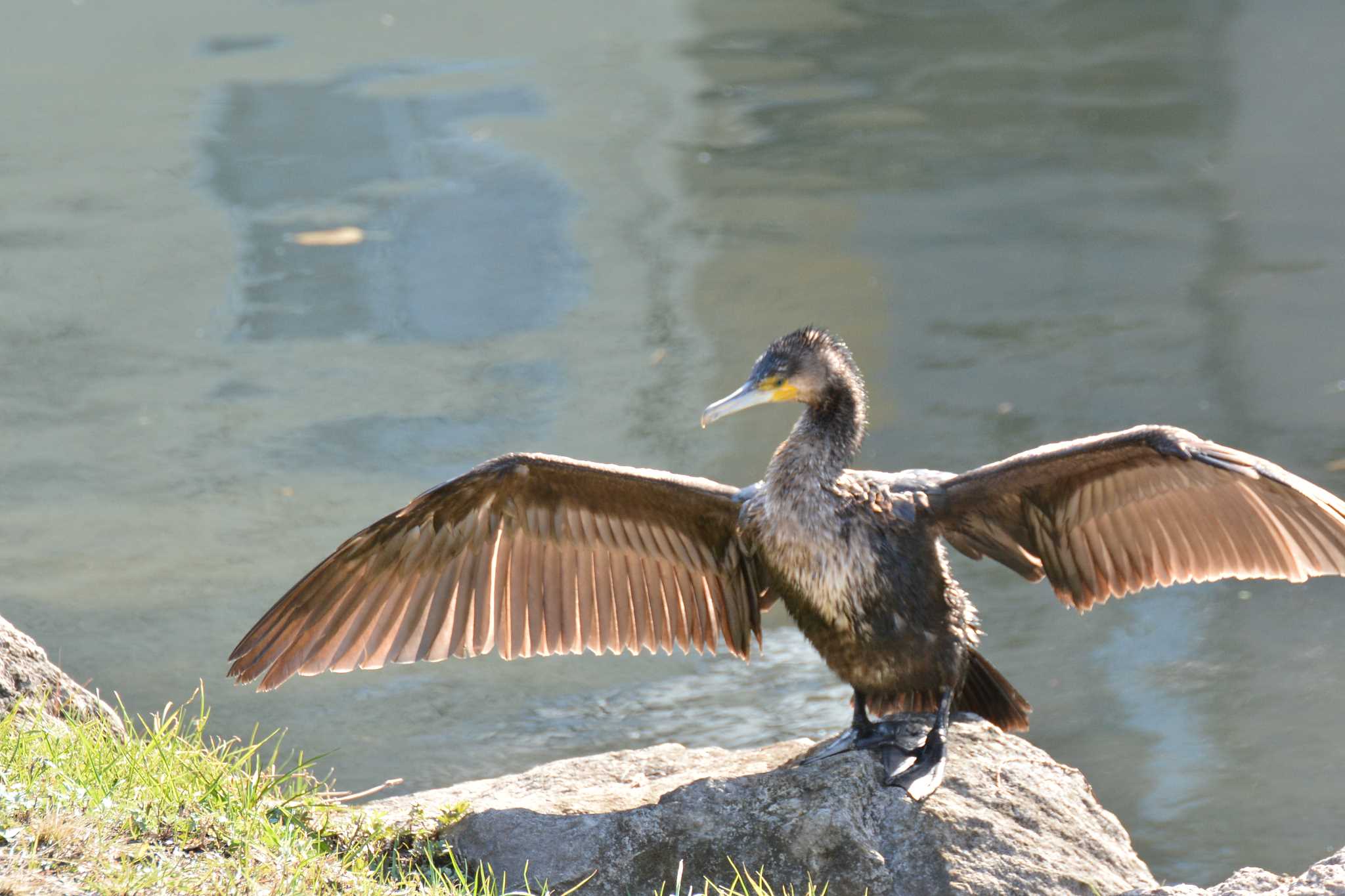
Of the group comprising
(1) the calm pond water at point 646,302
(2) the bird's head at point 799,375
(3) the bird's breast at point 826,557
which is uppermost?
(2) the bird's head at point 799,375

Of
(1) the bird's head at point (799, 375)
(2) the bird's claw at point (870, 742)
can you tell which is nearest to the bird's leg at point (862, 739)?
(2) the bird's claw at point (870, 742)

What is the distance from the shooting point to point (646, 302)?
8.72 m

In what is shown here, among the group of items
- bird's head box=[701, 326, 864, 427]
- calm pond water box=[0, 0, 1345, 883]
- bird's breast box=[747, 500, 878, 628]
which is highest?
bird's head box=[701, 326, 864, 427]

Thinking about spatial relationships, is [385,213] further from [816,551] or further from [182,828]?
[182,828]

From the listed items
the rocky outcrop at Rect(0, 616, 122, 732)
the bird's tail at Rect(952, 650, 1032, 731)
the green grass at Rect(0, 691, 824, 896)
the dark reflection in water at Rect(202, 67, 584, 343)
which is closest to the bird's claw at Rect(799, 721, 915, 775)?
the bird's tail at Rect(952, 650, 1032, 731)

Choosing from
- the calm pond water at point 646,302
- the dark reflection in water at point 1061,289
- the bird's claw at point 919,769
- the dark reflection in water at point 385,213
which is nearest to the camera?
the bird's claw at point 919,769

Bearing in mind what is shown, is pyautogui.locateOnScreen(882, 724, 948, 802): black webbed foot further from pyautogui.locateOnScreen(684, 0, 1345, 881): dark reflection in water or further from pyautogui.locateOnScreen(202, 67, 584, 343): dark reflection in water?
pyautogui.locateOnScreen(202, 67, 584, 343): dark reflection in water

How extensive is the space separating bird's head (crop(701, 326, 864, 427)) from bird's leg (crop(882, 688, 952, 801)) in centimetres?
85

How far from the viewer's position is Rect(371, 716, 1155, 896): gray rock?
12.3 ft

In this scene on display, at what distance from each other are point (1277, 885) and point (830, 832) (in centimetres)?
96

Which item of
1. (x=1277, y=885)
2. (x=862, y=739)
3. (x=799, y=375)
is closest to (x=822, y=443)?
(x=799, y=375)

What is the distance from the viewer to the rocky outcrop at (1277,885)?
332 centimetres

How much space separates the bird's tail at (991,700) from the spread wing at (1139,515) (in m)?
0.29

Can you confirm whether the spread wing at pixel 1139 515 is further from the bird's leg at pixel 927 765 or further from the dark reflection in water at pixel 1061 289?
the dark reflection in water at pixel 1061 289
